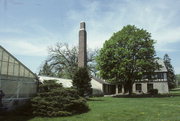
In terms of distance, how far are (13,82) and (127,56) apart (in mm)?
17979

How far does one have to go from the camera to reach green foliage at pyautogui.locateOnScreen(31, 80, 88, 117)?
1016 centimetres

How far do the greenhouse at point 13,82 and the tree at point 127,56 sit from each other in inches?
604

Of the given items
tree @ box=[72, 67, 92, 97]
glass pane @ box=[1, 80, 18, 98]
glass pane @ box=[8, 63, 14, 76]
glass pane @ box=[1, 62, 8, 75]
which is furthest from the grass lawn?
tree @ box=[72, 67, 92, 97]

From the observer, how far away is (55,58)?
41500 millimetres

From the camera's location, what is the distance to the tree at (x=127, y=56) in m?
25.5

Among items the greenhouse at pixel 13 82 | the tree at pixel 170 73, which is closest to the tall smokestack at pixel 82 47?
the greenhouse at pixel 13 82

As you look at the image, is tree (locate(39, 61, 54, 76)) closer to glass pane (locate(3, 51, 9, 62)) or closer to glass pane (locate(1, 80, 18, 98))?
glass pane (locate(1, 80, 18, 98))

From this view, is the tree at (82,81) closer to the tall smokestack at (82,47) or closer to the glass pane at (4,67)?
the tall smokestack at (82,47)

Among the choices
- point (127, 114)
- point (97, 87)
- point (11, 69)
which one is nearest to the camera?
point (127, 114)

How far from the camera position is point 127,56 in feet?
84.4

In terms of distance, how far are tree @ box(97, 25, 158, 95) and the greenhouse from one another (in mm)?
15342

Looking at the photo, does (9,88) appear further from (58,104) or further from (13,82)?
(58,104)

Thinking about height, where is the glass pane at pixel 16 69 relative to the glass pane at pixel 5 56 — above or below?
below

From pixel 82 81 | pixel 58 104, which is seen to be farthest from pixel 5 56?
pixel 82 81
